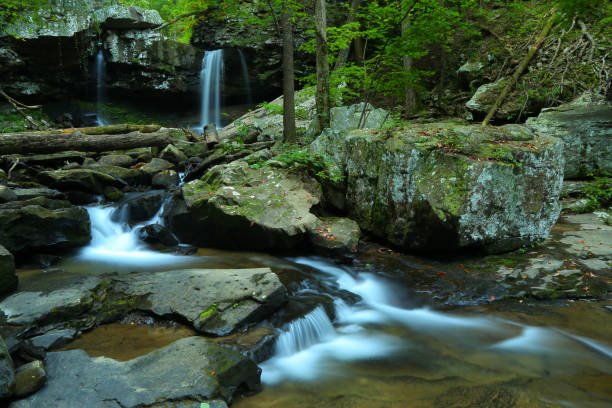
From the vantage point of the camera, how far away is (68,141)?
8484mm

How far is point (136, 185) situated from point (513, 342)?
28.4 ft

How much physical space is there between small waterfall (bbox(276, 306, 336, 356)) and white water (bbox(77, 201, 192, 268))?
2421mm

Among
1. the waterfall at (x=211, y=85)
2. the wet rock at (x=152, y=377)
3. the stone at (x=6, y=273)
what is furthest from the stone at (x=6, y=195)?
the waterfall at (x=211, y=85)

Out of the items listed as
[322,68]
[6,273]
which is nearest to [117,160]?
[322,68]

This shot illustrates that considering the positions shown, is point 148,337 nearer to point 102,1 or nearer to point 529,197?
point 529,197

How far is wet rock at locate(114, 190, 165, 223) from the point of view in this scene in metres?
7.21

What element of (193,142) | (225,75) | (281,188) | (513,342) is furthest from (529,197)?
(225,75)

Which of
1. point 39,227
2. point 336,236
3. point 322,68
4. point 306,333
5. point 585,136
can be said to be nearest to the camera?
point 306,333

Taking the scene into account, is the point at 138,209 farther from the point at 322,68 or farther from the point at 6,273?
the point at 322,68

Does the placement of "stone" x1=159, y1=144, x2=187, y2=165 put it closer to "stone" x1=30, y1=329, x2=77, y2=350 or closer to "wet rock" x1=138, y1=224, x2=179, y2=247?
"wet rock" x1=138, y1=224, x2=179, y2=247

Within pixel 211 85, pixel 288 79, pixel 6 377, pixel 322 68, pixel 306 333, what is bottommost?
pixel 306 333

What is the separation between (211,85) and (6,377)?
16.8 metres

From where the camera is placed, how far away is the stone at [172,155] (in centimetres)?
1032

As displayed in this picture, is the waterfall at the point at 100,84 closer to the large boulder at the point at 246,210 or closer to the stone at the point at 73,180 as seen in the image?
the stone at the point at 73,180
